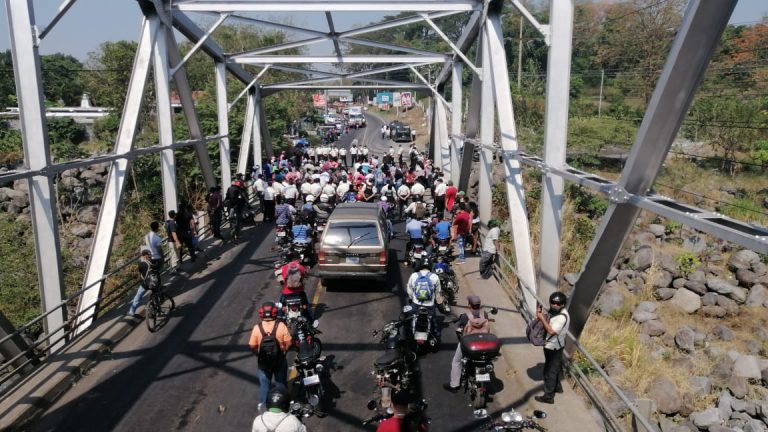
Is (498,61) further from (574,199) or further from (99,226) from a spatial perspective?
(574,199)

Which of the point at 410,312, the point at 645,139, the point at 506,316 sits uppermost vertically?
the point at 645,139

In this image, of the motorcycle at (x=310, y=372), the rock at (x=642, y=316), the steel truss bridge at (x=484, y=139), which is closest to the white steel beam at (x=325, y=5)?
the steel truss bridge at (x=484, y=139)

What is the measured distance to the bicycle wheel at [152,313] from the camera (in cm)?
1091

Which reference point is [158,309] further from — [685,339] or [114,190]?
[685,339]

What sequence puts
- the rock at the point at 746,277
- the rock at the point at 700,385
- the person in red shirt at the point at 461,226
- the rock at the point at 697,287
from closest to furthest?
1. the rock at the point at 700,385
2. the person in red shirt at the point at 461,226
3. the rock at the point at 697,287
4. the rock at the point at 746,277

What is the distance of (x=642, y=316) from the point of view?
18.0 metres

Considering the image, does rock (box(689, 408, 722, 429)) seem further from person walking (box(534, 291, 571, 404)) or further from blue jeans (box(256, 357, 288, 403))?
blue jeans (box(256, 357, 288, 403))

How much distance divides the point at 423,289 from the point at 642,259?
49.5 feet

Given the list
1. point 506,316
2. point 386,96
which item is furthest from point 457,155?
point 386,96

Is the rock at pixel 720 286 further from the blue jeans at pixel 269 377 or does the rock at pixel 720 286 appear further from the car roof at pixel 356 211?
→ the blue jeans at pixel 269 377

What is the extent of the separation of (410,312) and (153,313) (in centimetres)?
519

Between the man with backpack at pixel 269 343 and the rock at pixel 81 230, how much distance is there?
87.0 feet

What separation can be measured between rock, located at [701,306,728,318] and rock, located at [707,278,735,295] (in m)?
0.99

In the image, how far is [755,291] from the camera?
1930 cm
